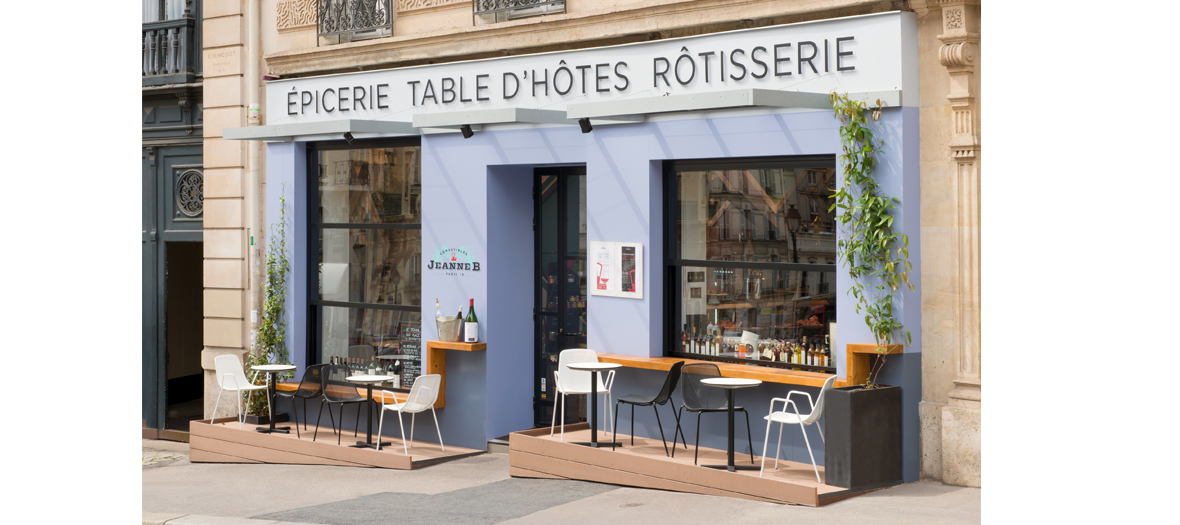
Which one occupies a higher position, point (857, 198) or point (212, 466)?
point (857, 198)

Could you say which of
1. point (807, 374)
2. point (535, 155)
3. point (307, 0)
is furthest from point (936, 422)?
point (307, 0)

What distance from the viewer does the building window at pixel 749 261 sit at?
9.38m

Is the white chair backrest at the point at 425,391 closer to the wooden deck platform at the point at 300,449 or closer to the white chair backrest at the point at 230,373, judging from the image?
the wooden deck platform at the point at 300,449

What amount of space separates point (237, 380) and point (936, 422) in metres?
7.58

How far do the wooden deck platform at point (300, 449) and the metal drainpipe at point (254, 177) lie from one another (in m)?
1.27

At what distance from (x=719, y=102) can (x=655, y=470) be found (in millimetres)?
3024

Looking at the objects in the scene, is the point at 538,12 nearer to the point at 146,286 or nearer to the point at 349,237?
the point at 349,237

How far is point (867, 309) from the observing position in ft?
28.6

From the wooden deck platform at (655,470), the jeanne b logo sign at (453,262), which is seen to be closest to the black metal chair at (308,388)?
the jeanne b logo sign at (453,262)

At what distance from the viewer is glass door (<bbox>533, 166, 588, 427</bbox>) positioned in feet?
37.8

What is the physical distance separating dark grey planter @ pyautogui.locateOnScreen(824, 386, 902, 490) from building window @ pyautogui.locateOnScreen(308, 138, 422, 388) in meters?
5.31

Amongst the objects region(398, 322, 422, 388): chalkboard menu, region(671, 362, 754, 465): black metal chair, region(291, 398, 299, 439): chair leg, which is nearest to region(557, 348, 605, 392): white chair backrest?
region(671, 362, 754, 465): black metal chair

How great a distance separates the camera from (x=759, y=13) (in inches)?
372

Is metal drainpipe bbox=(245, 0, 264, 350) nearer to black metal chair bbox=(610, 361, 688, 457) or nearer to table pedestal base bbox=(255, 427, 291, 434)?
table pedestal base bbox=(255, 427, 291, 434)
